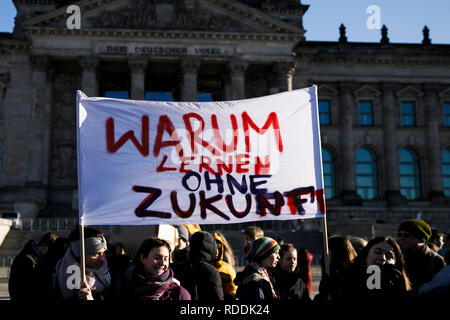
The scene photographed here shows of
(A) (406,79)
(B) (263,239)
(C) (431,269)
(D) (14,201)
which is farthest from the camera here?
(A) (406,79)

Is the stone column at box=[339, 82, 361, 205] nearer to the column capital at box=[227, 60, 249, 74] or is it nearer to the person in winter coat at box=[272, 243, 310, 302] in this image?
the column capital at box=[227, 60, 249, 74]

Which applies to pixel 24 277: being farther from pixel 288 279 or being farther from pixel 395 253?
pixel 395 253

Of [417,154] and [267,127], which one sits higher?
[417,154]

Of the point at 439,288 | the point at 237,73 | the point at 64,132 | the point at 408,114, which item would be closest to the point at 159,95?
the point at 237,73

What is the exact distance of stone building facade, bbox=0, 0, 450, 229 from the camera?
3612cm

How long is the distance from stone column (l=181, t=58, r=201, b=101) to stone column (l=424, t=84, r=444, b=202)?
18983 millimetres

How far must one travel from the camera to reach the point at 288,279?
7.02m

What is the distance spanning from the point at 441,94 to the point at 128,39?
81.2ft

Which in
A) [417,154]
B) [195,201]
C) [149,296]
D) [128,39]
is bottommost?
[149,296]

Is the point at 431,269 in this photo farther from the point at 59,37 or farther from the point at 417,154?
the point at 417,154

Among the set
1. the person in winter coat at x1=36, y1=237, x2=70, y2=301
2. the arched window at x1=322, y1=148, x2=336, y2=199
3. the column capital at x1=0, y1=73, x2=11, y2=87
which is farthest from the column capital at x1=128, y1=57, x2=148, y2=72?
the person in winter coat at x1=36, y1=237, x2=70, y2=301
